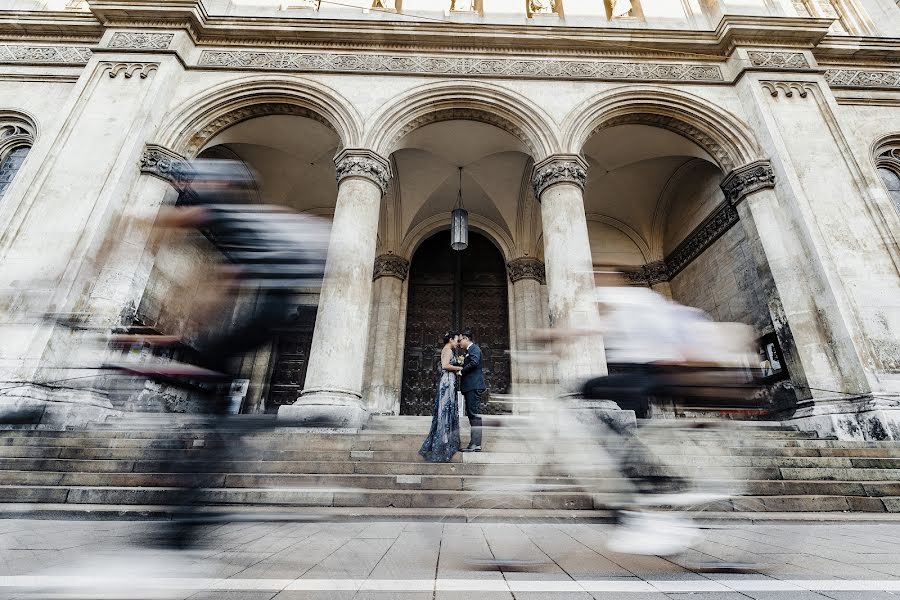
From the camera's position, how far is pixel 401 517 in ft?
10.4

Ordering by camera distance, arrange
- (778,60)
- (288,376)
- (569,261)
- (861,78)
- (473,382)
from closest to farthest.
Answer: (473,382) < (569,261) < (778,60) < (861,78) < (288,376)

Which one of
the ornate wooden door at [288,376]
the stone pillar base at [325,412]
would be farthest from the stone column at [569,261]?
the ornate wooden door at [288,376]

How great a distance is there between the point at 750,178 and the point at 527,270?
543 centimetres

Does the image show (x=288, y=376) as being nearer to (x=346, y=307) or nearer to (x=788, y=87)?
(x=346, y=307)

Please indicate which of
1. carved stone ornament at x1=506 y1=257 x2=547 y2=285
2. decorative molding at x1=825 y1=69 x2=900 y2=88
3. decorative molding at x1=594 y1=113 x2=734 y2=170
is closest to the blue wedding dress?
decorative molding at x1=594 y1=113 x2=734 y2=170

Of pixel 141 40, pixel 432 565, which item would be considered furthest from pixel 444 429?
pixel 141 40

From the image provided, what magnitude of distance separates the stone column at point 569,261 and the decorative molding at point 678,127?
5.82ft

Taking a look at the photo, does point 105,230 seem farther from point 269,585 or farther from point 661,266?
point 661,266

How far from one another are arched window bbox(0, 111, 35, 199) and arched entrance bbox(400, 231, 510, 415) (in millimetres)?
8858

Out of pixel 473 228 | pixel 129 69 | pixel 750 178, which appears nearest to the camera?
pixel 750 178

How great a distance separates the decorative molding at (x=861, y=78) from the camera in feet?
28.5

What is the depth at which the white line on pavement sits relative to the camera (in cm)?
155

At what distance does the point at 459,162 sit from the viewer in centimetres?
1062

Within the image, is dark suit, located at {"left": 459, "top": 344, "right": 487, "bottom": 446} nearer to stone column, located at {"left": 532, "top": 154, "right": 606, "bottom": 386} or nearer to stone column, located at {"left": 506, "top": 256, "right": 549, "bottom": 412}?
stone column, located at {"left": 532, "top": 154, "right": 606, "bottom": 386}
